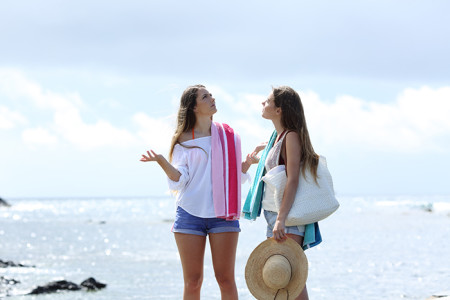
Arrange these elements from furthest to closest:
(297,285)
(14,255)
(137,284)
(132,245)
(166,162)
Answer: (132,245)
(14,255)
(137,284)
(166,162)
(297,285)

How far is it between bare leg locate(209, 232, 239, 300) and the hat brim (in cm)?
35

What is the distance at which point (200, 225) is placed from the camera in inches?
238

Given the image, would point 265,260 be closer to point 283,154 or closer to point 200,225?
point 200,225

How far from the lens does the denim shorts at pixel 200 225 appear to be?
602cm

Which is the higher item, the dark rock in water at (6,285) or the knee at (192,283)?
the dark rock in water at (6,285)

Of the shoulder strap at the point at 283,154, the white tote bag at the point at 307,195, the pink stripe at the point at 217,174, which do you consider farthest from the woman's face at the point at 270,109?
the pink stripe at the point at 217,174

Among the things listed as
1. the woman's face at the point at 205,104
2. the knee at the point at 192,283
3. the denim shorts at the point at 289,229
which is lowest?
the knee at the point at 192,283

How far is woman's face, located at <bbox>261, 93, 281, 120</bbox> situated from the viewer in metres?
5.82

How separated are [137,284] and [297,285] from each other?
13.4 meters

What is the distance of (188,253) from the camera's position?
601 cm

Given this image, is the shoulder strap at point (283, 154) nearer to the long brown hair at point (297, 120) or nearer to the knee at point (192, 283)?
the long brown hair at point (297, 120)

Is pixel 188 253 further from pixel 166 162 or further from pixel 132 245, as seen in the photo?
pixel 132 245

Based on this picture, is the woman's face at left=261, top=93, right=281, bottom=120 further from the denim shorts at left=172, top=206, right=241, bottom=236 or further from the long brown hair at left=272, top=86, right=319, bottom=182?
the denim shorts at left=172, top=206, right=241, bottom=236

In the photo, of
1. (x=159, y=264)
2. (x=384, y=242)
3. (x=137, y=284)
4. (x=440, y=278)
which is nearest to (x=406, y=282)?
(x=440, y=278)
